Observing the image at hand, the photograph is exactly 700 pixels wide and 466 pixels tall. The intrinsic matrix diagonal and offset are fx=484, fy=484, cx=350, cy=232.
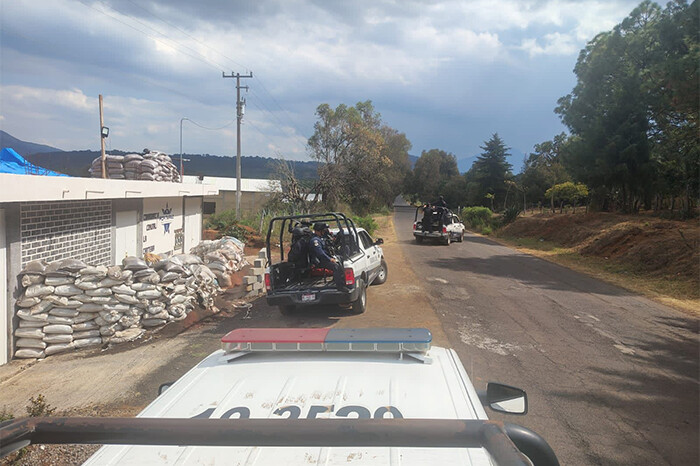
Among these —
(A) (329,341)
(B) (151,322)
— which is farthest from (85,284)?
(A) (329,341)

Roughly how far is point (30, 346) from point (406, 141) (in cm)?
6574

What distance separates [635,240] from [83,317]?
63.4 ft

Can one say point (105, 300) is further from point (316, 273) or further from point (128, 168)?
point (128, 168)

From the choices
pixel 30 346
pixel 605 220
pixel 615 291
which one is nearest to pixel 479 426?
pixel 30 346

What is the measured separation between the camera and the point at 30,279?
8.18m

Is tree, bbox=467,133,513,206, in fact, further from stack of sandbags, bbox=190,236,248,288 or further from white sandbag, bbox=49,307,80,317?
white sandbag, bbox=49,307,80,317

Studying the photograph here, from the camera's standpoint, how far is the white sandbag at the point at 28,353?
26.2 feet

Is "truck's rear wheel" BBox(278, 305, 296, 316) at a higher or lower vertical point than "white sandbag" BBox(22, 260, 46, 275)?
lower

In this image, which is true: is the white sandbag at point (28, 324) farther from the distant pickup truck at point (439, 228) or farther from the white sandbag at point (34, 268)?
the distant pickup truck at point (439, 228)

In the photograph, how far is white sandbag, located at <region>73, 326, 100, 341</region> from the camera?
834 centimetres

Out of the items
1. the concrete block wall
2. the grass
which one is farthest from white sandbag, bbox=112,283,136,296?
the grass

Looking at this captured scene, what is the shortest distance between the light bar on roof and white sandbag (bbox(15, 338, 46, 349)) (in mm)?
6867

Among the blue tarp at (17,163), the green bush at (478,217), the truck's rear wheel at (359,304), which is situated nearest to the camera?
the truck's rear wheel at (359,304)

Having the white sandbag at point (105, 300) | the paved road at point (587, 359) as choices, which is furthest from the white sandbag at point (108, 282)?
the paved road at point (587, 359)
